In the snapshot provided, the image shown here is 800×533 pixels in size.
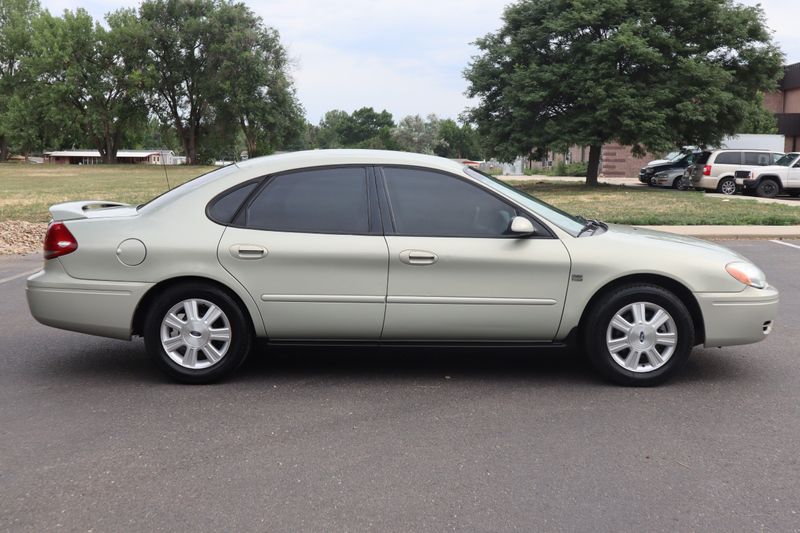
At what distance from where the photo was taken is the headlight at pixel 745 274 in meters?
5.08

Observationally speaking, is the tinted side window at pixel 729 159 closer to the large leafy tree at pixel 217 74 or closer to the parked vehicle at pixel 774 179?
the parked vehicle at pixel 774 179

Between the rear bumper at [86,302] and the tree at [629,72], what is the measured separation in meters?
24.0

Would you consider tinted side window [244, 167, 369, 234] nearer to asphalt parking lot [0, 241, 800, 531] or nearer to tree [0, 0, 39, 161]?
asphalt parking lot [0, 241, 800, 531]

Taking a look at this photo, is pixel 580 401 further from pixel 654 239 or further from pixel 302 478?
pixel 302 478

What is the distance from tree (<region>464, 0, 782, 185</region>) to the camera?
26734 millimetres

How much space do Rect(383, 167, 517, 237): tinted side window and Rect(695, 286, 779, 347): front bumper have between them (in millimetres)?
1424

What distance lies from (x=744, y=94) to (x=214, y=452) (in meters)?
29.3

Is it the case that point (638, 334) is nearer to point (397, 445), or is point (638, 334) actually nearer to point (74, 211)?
point (397, 445)

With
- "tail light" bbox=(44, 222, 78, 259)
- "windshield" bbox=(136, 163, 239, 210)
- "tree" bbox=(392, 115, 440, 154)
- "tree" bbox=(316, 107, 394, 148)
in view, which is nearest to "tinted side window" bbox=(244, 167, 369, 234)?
"windshield" bbox=(136, 163, 239, 210)

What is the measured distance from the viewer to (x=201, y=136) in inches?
2970

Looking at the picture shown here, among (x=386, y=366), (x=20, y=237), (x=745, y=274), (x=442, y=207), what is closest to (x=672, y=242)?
(x=745, y=274)

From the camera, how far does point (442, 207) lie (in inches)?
202

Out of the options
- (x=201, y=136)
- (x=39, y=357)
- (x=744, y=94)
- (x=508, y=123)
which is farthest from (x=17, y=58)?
(x=39, y=357)

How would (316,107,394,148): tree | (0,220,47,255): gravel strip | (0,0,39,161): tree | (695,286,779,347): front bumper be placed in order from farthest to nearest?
(316,107,394,148): tree < (0,0,39,161): tree < (0,220,47,255): gravel strip < (695,286,779,347): front bumper
